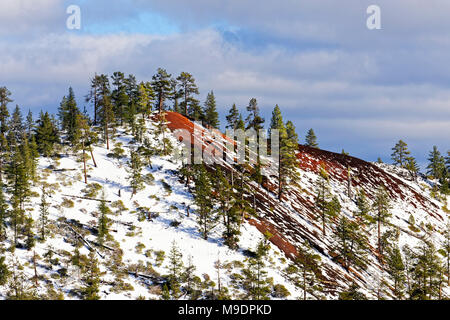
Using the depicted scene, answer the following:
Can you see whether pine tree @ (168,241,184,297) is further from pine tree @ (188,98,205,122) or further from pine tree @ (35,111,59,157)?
pine tree @ (188,98,205,122)

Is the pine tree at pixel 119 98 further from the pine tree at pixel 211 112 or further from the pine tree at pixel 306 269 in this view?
the pine tree at pixel 306 269

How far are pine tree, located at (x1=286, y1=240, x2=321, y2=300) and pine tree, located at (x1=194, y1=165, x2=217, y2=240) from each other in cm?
1294

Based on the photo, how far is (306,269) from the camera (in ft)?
151

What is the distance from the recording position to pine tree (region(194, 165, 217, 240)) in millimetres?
52906

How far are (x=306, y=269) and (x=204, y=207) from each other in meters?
16.8

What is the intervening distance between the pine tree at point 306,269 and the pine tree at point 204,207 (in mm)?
12938

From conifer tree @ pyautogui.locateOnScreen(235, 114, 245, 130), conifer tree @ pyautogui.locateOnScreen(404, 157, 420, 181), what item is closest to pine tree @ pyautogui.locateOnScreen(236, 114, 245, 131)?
conifer tree @ pyautogui.locateOnScreen(235, 114, 245, 130)

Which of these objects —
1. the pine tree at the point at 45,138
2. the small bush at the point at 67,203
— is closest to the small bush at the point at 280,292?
the small bush at the point at 67,203

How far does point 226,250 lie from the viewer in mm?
50469

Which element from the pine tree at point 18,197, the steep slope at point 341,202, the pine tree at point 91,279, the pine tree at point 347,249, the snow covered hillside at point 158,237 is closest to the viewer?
the pine tree at point 91,279

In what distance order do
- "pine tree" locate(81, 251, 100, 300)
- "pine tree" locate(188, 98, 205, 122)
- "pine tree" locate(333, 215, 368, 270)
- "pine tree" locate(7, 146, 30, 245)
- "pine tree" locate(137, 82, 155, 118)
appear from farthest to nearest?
1. "pine tree" locate(188, 98, 205, 122)
2. "pine tree" locate(137, 82, 155, 118)
3. "pine tree" locate(333, 215, 368, 270)
4. "pine tree" locate(7, 146, 30, 245)
5. "pine tree" locate(81, 251, 100, 300)

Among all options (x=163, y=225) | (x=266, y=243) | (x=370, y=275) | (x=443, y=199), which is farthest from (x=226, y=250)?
(x=443, y=199)

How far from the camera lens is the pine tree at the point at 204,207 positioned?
5291cm

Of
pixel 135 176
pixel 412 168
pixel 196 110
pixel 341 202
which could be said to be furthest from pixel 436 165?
pixel 135 176
